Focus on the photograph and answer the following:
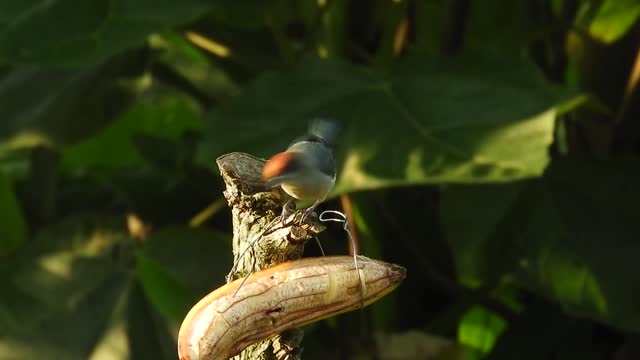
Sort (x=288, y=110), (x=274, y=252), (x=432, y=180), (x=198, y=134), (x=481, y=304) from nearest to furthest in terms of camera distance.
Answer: (x=274, y=252)
(x=432, y=180)
(x=288, y=110)
(x=481, y=304)
(x=198, y=134)

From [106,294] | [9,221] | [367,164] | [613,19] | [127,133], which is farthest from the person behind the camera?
[127,133]

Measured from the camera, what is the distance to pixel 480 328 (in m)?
1.24

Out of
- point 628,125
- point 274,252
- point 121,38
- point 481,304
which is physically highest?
point 121,38

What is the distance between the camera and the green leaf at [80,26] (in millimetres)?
969

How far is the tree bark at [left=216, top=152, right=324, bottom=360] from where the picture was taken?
0.37m

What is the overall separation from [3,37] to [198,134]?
1.14 feet

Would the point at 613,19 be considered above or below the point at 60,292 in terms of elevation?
above

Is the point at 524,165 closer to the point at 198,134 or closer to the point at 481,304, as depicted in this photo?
the point at 481,304

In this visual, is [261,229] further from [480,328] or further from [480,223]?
[480,328]

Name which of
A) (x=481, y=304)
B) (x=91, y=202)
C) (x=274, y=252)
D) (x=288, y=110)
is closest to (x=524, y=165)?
(x=288, y=110)

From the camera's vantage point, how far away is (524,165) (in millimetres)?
811

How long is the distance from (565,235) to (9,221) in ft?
1.92

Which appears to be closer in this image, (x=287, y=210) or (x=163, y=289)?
(x=287, y=210)

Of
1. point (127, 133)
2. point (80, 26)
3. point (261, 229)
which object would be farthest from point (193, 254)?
point (261, 229)
